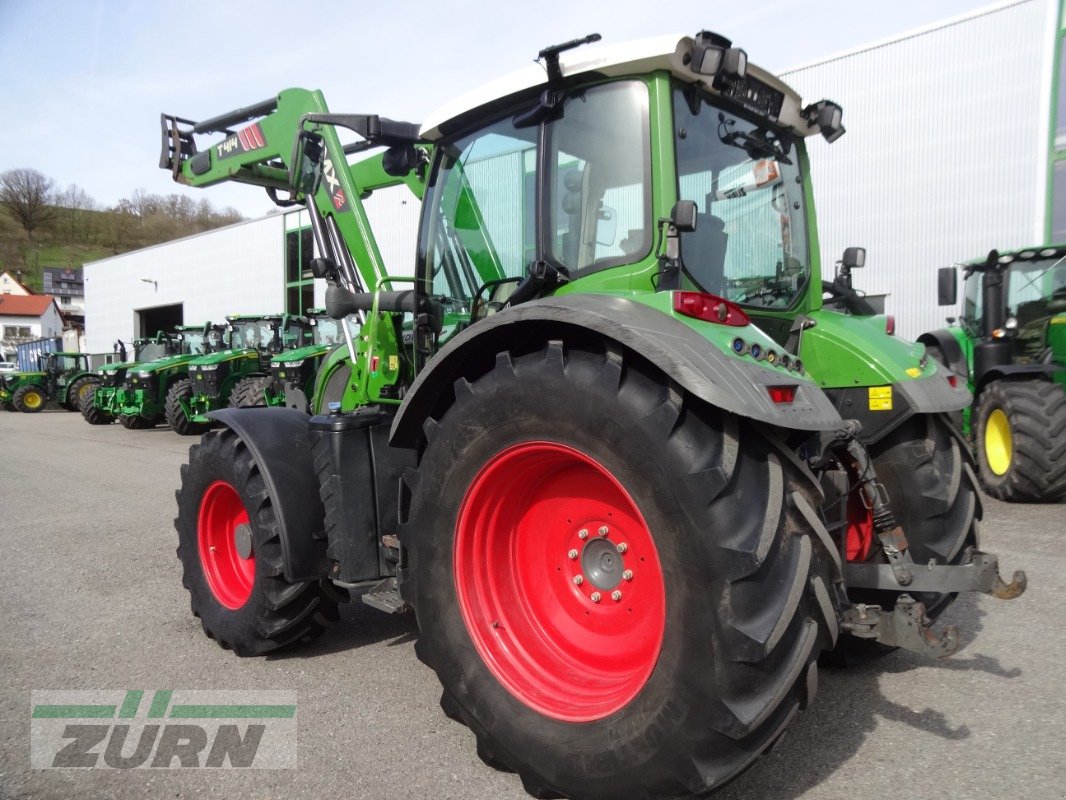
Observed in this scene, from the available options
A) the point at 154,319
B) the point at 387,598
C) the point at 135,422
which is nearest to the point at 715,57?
the point at 387,598

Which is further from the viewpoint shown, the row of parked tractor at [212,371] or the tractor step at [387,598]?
the row of parked tractor at [212,371]

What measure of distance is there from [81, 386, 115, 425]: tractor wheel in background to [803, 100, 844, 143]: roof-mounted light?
18.9 meters

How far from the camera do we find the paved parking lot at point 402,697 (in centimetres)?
236

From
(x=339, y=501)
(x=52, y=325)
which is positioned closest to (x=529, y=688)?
(x=339, y=501)

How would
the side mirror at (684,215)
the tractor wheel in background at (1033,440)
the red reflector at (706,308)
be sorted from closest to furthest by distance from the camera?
the red reflector at (706,308)
the side mirror at (684,215)
the tractor wheel in background at (1033,440)

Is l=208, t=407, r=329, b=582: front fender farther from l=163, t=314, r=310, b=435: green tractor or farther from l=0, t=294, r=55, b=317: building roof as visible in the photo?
l=0, t=294, r=55, b=317: building roof

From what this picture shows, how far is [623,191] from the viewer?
2.64 metres

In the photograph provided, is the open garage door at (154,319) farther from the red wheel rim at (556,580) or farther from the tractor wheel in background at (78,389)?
the red wheel rim at (556,580)

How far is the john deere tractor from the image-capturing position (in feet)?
57.0

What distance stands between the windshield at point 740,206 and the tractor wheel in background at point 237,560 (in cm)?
203

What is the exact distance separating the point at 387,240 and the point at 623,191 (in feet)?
53.3

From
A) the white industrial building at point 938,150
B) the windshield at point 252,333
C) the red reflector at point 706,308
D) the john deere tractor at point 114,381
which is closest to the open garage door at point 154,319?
the john deere tractor at point 114,381

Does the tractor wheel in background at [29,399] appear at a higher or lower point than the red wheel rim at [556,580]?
lower

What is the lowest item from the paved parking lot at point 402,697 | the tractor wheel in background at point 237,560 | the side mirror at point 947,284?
the paved parking lot at point 402,697
